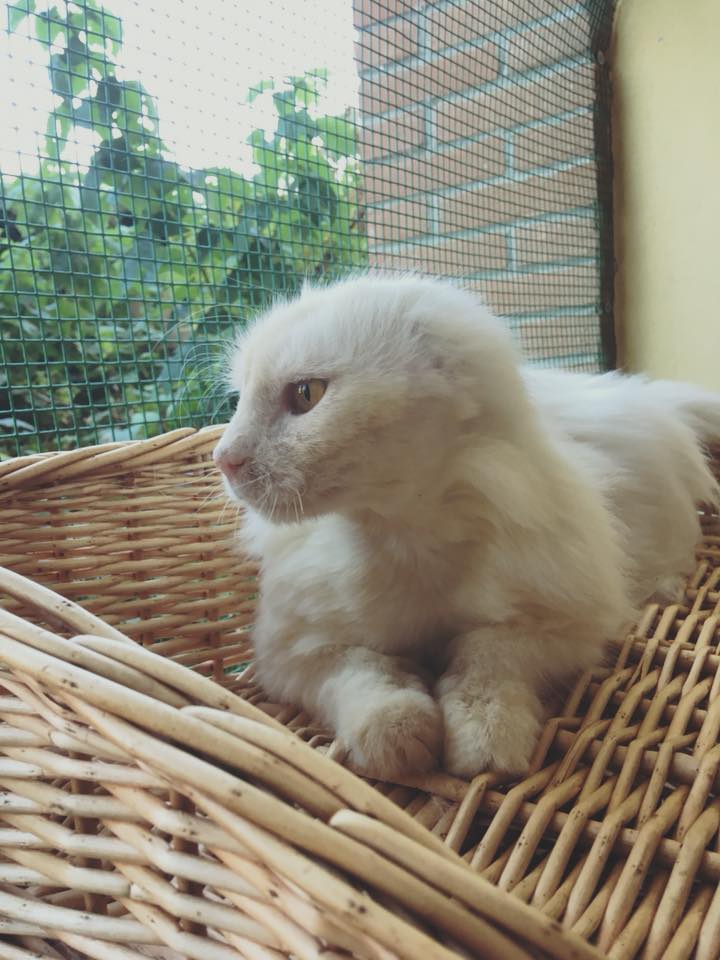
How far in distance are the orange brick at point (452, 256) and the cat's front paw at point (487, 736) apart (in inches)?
60.8

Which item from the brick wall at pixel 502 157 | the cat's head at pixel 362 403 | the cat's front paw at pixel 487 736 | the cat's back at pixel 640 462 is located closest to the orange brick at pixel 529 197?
the brick wall at pixel 502 157

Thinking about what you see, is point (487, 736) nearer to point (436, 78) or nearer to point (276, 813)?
point (276, 813)

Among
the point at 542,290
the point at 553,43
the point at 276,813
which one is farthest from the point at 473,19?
the point at 276,813

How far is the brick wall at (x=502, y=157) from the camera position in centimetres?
242

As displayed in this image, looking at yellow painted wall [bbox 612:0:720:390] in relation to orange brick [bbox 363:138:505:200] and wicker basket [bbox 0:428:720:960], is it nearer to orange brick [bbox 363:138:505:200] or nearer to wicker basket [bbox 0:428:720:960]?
orange brick [bbox 363:138:505:200]

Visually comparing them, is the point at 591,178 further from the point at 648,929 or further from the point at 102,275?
the point at 648,929

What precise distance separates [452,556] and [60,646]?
2.13 feet

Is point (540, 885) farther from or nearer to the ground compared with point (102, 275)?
nearer to the ground

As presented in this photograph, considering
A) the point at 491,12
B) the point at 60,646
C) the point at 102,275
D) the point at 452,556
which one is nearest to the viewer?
the point at 60,646

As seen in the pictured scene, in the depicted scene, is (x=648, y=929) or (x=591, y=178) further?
(x=591, y=178)

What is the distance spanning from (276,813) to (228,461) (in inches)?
24.3

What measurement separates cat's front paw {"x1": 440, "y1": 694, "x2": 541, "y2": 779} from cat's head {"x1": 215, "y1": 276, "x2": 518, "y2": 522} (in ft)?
0.93

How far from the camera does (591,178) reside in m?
2.67

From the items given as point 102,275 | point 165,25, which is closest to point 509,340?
point 102,275
